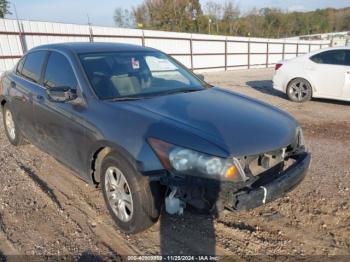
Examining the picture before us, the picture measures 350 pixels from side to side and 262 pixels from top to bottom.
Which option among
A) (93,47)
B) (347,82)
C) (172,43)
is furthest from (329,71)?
(172,43)

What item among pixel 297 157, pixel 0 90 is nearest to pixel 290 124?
pixel 297 157

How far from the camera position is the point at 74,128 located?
3.32m

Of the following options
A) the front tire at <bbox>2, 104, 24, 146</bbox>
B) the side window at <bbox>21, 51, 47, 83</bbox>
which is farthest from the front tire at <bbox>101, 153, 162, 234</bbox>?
the front tire at <bbox>2, 104, 24, 146</bbox>

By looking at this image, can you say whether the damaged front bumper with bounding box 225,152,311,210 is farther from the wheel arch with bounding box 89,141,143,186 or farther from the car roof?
the car roof

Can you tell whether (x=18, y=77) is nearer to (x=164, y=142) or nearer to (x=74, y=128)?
(x=74, y=128)

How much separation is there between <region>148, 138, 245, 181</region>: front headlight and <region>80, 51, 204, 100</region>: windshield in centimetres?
103

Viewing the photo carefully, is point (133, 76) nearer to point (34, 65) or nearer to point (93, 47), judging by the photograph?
point (93, 47)

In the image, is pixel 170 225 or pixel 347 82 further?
pixel 347 82

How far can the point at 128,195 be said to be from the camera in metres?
2.85

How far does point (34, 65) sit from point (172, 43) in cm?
1513

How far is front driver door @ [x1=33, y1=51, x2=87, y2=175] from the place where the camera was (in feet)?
10.8

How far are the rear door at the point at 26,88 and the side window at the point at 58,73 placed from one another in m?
0.22

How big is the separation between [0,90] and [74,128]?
3.13 meters

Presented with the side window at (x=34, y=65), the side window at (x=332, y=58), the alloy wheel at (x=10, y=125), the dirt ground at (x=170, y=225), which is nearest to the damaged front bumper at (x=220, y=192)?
the dirt ground at (x=170, y=225)
